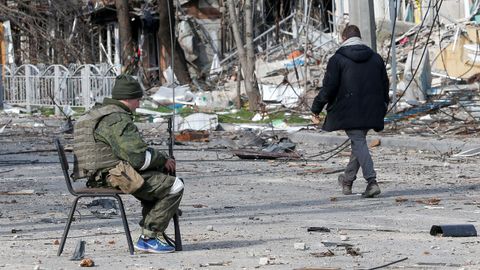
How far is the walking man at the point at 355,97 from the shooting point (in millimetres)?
12883

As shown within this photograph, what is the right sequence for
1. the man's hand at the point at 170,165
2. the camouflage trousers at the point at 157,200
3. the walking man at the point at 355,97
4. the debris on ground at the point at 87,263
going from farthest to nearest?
the walking man at the point at 355,97 < the man's hand at the point at 170,165 < the camouflage trousers at the point at 157,200 < the debris on ground at the point at 87,263

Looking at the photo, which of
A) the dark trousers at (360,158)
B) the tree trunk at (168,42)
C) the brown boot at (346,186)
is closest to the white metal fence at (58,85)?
the tree trunk at (168,42)

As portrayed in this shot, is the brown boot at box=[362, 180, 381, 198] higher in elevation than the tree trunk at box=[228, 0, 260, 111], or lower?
lower

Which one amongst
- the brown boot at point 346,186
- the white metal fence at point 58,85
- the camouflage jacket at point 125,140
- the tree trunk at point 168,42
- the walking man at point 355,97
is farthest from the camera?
the tree trunk at point 168,42

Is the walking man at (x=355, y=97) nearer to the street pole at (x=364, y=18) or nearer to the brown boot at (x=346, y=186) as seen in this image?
the brown boot at (x=346, y=186)

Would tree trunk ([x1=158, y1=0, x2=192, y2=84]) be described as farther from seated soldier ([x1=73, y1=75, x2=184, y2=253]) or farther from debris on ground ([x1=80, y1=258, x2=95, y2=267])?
debris on ground ([x1=80, y1=258, x2=95, y2=267])

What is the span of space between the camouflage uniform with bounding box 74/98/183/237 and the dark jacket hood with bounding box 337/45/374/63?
4818mm

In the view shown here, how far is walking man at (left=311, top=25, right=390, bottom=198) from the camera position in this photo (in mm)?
12883

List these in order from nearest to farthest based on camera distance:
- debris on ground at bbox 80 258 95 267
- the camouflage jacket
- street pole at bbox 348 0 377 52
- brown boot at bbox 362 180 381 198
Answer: debris on ground at bbox 80 258 95 267, the camouflage jacket, brown boot at bbox 362 180 381 198, street pole at bbox 348 0 377 52

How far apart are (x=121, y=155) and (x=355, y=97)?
16.2ft

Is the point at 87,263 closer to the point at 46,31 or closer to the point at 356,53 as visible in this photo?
the point at 356,53

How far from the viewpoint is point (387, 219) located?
1082 centimetres

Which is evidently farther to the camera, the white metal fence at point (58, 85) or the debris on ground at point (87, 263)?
the white metal fence at point (58, 85)

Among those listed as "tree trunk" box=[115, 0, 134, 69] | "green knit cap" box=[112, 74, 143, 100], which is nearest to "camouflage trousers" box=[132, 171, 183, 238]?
"green knit cap" box=[112, 74, 143, 100]
